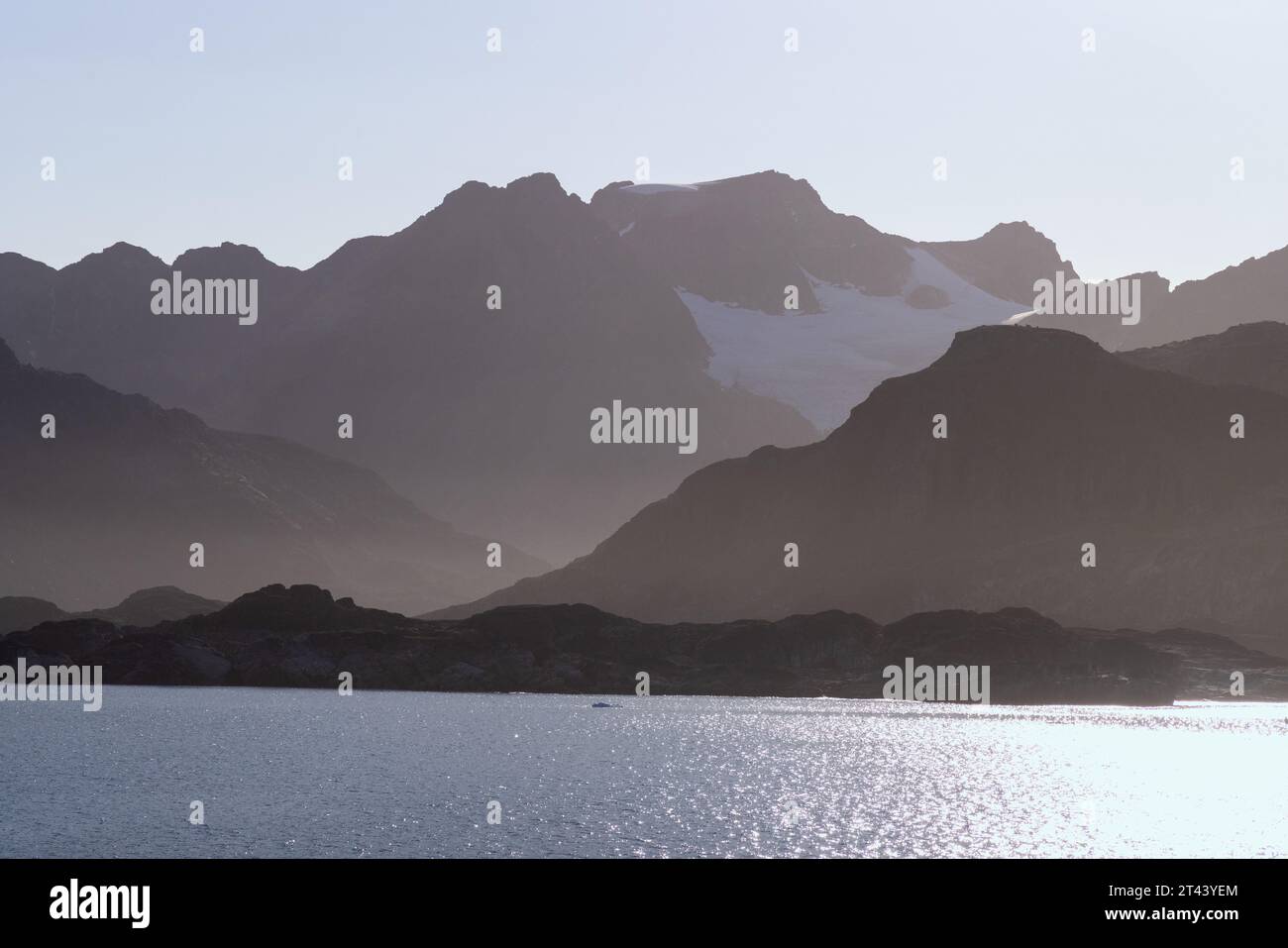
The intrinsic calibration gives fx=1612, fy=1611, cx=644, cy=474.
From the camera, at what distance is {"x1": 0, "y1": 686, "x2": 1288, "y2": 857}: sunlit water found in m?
100

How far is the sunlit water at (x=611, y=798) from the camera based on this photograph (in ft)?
328

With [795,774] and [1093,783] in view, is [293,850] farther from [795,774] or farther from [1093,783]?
[1093,783]

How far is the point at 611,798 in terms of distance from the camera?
4993 inches

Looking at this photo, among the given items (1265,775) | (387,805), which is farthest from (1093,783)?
(387,805)
